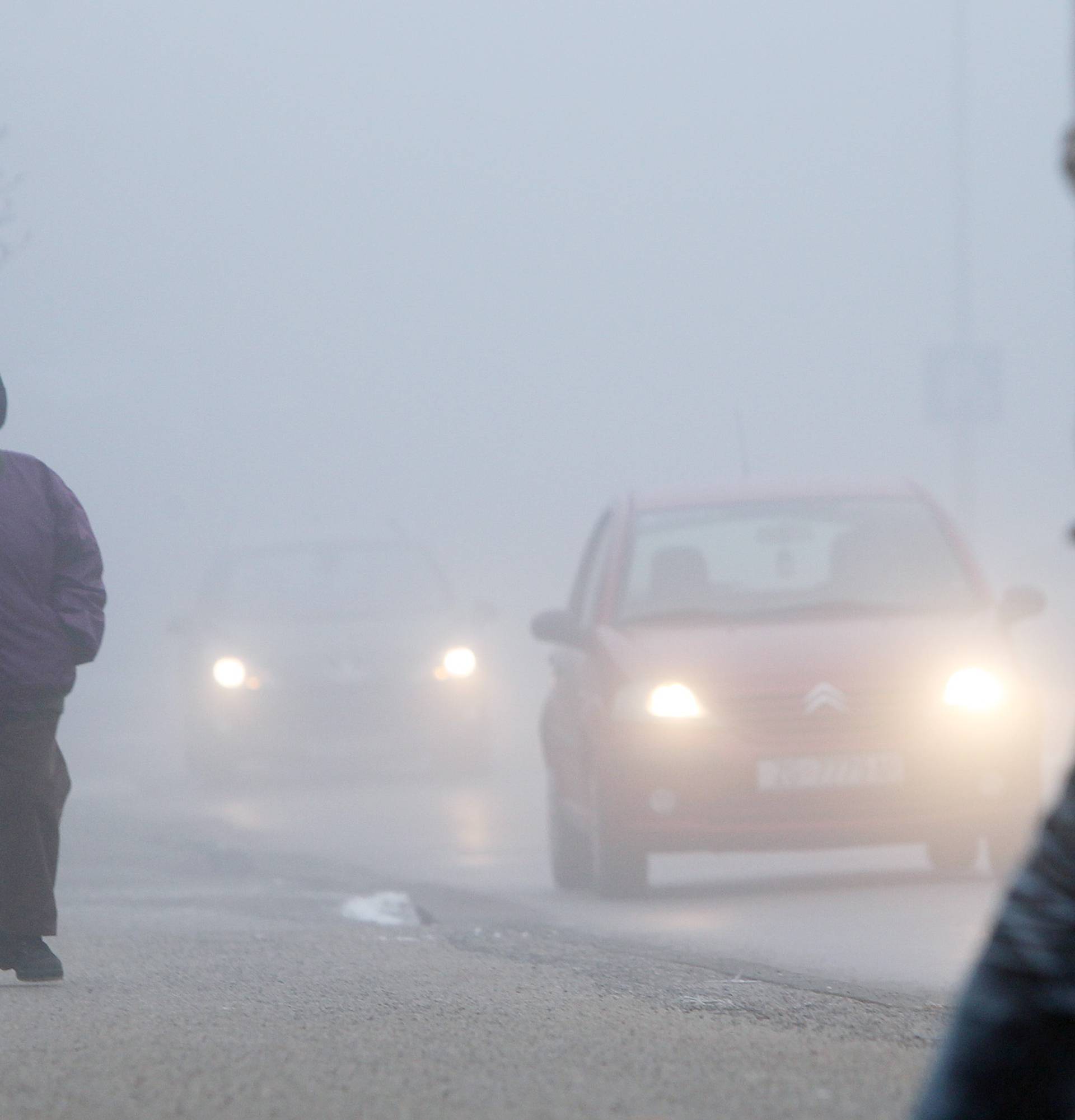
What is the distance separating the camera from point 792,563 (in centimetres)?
1159

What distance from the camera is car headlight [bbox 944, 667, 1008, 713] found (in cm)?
1059

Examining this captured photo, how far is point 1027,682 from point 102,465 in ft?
119

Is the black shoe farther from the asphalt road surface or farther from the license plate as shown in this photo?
the license plate

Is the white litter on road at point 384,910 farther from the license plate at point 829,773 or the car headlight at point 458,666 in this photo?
the car headlight at point 458,666

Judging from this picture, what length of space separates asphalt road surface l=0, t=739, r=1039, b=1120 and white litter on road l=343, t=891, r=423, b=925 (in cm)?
8

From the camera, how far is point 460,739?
18.6 metres

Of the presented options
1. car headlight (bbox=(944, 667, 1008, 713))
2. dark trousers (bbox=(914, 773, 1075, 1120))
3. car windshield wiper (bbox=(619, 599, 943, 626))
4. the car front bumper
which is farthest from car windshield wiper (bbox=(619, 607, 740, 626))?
dark trousers (bbox=(914, 773, 1075, 1120))

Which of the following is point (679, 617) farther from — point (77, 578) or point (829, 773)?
point (77, 578)

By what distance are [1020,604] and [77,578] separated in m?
4.92

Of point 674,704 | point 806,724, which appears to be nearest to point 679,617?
point 674,704

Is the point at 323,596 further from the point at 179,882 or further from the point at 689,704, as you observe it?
the point at 689,704

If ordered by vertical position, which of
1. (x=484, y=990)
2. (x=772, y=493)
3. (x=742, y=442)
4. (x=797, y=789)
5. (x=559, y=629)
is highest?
(x=742, y=442)

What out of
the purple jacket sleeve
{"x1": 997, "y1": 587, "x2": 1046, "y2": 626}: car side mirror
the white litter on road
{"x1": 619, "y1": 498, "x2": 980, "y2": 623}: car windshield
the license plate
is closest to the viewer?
the purple jacket sleeve

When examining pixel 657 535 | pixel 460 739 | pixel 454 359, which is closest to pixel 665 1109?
pixel 657 535
